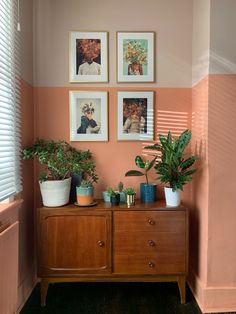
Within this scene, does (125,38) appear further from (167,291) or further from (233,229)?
(167,291)

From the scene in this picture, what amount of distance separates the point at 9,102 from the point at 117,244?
1.36 m

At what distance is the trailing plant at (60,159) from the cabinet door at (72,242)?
37 cm

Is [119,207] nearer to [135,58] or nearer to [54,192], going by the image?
[54,192]

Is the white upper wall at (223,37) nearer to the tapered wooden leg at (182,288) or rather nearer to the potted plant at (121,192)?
the potted plant at (121,192)

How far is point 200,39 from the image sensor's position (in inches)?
89.3

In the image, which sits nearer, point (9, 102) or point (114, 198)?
point (9, 102)

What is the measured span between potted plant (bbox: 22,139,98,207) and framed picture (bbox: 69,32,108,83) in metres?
0.65

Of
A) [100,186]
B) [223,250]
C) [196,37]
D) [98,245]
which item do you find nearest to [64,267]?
[98,245]

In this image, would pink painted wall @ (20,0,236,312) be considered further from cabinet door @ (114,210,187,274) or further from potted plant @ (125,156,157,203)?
cabinet door @ (114,210,187,274)

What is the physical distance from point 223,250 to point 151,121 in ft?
4.11

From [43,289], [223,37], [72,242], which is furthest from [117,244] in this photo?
[223,37]

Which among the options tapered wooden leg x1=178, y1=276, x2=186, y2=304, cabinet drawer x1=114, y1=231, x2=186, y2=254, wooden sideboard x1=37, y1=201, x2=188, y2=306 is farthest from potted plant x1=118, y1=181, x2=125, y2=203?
tapered wooden leg x1=178, y1=276, x2=186, y2=304

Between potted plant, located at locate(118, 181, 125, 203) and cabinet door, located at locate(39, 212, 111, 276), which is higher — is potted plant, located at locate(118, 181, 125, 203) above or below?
above

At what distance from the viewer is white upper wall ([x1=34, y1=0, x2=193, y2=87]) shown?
8.05ft
